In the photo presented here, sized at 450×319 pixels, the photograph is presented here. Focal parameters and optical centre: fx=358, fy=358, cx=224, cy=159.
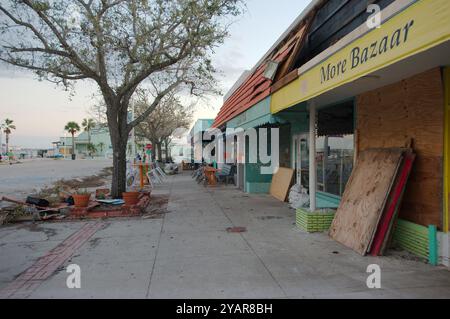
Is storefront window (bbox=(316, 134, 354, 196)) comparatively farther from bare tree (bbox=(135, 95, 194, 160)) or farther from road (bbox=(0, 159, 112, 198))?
bare tree (bbox=(135, 95, 194, 160))

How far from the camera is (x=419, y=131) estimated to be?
207 inches

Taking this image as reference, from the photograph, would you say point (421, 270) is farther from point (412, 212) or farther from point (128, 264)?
point (128, 264)

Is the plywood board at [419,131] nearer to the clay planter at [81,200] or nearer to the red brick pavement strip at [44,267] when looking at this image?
the red brick pavement strip at [44,267]

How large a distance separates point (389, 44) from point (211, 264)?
360 cm

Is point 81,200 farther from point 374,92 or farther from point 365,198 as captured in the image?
point 374,92

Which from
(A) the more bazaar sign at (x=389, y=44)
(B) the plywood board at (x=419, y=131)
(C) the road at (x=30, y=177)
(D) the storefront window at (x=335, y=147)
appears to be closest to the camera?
(A) the more bazaar sign at (x=389, y=44)

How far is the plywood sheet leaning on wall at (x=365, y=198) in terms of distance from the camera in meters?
5.43

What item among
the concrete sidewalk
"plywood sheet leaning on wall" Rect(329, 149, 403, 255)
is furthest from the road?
"plywood sheet leaning on wall" Rect(329, 149, 403, 255)

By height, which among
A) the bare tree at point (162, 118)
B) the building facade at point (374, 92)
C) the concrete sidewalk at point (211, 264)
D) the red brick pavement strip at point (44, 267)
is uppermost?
the bare tree at point (162, 118)

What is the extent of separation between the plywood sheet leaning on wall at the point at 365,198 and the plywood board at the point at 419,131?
0.95ft

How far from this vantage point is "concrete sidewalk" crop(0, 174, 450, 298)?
4.18 meters

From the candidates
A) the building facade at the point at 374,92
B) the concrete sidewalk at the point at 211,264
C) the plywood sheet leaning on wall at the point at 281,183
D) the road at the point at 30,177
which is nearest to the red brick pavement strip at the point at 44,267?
the concrete sidewalk at the point at 211,264

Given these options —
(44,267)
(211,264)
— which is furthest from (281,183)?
(44,267)
